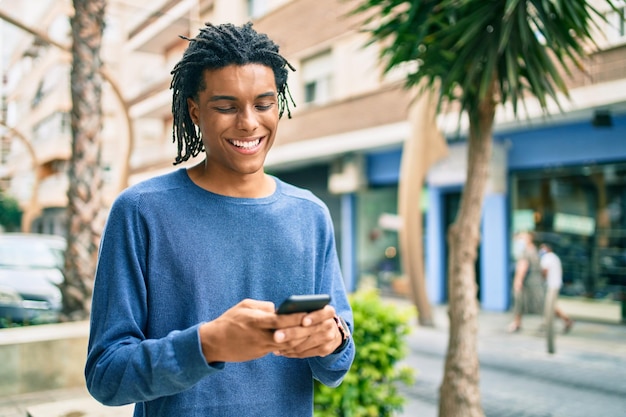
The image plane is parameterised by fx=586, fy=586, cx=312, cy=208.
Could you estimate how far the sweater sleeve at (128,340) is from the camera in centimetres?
117

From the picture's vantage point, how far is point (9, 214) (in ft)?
132

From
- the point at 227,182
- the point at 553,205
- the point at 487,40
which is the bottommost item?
the point at 227,182

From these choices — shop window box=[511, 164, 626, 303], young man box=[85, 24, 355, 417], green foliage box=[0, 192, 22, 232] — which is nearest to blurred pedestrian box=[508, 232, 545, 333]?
shop window box=[511, 164, 626, 303]

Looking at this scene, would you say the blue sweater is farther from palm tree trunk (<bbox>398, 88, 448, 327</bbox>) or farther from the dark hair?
palm tree trunk (<bbox>398, 88, 448, 327</bbox>)

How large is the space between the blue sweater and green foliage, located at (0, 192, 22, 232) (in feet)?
135

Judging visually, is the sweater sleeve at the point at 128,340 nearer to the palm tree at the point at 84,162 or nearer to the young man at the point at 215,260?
the young man at the point at 215,260

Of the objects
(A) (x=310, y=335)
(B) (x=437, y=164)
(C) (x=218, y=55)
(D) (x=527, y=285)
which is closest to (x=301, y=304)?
(A) (x=310, y=335)

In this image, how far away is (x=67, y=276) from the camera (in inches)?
235

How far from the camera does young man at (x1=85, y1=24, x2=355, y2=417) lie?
128cm

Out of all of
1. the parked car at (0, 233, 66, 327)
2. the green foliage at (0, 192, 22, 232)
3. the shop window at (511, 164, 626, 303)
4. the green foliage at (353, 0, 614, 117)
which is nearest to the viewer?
the green foliage at (353, 0, 614, 117)

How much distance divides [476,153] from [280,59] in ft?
10.9

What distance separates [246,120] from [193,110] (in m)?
0.20

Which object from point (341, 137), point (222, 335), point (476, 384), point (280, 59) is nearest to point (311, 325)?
point (222, 335)

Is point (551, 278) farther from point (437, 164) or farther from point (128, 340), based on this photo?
point (128, 340)
